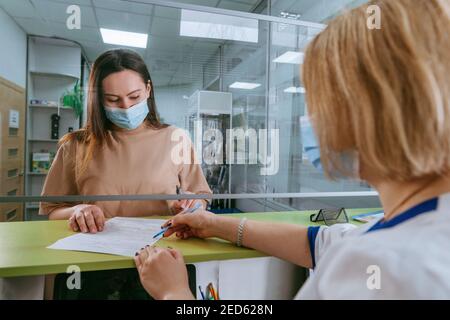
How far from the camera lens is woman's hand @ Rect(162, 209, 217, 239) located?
35.1 inches

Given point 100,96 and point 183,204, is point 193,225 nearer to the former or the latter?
point 183,204

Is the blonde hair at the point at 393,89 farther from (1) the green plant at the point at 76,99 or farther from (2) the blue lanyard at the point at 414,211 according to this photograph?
(1) the green plant at the point at 76,99

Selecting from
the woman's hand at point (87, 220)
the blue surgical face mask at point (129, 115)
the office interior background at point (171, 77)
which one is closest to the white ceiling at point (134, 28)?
the office interior background at point (171, 77)

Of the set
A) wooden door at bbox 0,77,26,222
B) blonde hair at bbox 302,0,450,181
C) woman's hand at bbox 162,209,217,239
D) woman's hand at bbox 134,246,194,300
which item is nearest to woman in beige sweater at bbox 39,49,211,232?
wooden door at bbox 0,77,26,222

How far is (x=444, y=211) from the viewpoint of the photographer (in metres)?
0.39

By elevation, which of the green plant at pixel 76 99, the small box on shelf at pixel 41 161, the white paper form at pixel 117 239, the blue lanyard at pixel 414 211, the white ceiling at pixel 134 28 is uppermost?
the white ceiling at pixel 134 28

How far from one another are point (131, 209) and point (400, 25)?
3.25ft

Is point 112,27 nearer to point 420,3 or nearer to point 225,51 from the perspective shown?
point 225,51

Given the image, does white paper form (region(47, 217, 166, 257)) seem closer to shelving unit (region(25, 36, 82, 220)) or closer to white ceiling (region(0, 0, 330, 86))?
shelving unit (region(25, 36, 82, 220))

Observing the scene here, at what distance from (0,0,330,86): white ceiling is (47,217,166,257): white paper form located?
1.68ft

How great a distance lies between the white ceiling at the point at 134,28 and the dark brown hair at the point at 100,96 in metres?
0.03

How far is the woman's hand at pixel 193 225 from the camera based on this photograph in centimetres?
89

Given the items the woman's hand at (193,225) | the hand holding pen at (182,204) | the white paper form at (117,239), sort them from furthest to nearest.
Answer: the hand holding pen at (182,204) < the woman's hand at (193,225) < the white paper form at (117,239)

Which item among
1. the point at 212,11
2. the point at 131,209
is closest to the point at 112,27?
the point at 212,11
